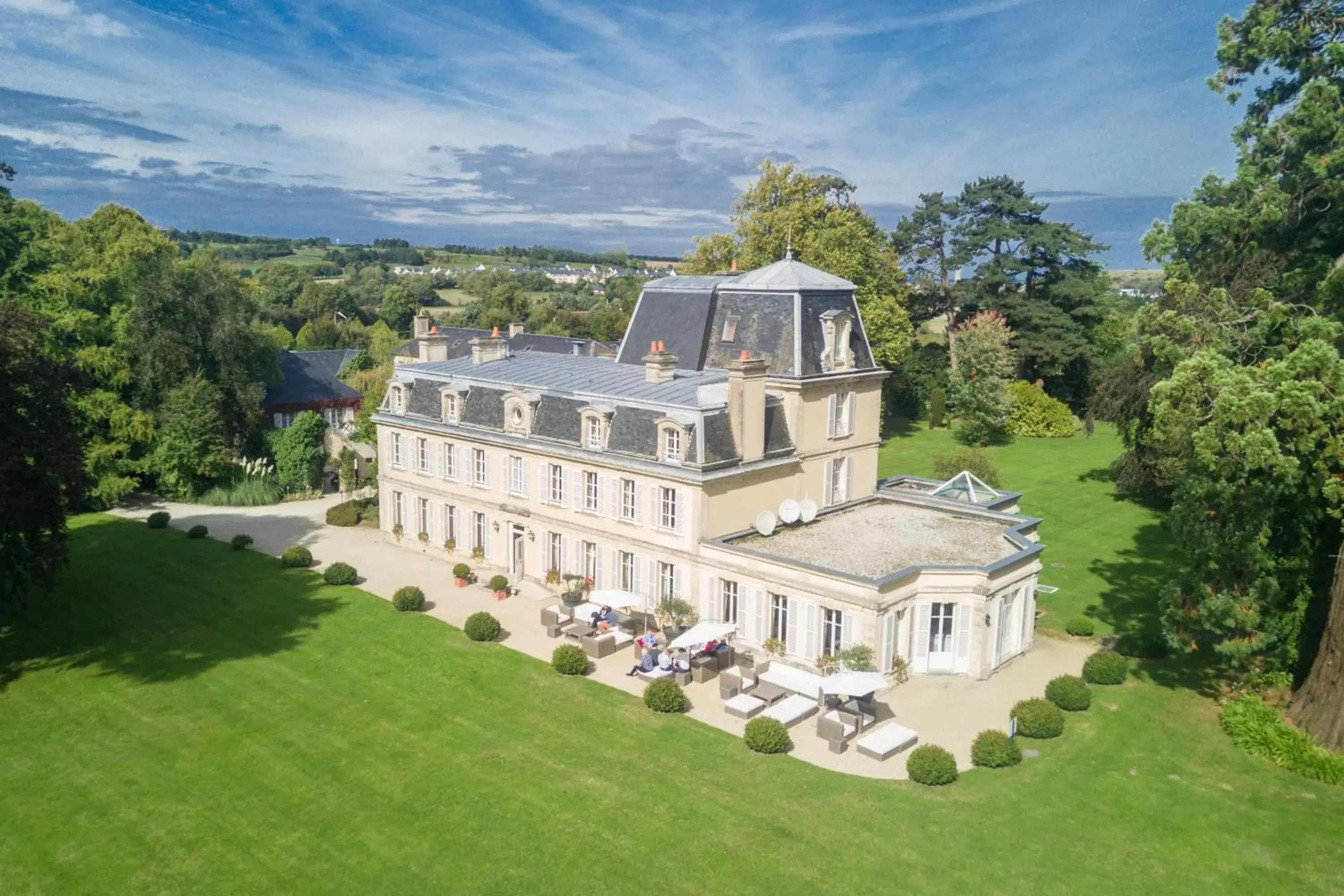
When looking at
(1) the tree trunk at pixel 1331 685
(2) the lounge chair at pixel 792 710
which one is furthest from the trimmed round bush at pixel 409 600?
(1) the tree trunk at pixel 1331 685

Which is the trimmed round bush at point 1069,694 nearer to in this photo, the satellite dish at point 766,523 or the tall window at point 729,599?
the tall window at point 729,599

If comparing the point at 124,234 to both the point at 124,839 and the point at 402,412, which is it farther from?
the point at 124,839

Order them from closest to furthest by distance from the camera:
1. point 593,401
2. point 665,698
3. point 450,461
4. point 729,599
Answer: point 665,698 < point 729,599 < point 593,401 < point 450,461

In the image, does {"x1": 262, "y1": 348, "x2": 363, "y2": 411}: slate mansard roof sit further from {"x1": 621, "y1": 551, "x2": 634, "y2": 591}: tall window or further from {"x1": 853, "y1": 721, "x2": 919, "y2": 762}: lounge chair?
{"x1": 853, "y1": 721, "x2": 919, "y2": 762}: lounge chair

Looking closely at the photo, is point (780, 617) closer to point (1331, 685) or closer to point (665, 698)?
point (665, 698)

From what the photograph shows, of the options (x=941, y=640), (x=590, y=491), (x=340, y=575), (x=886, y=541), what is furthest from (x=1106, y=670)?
(x=340, y=575)

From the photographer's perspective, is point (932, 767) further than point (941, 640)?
No
